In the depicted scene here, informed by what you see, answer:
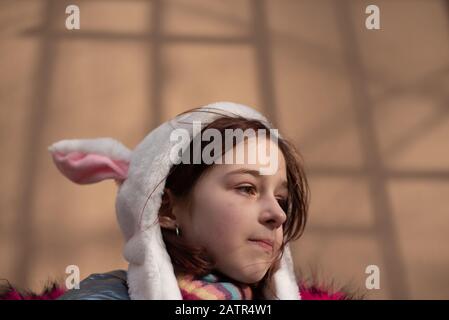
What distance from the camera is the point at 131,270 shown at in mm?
857

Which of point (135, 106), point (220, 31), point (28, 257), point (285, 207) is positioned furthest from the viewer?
point (220, 31)

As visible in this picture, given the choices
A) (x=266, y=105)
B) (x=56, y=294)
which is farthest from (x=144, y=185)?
(x=266, y=105)

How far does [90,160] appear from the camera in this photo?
93 centimetres

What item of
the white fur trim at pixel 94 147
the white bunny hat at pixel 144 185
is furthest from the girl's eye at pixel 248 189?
the white fur trim at pixel 94 147

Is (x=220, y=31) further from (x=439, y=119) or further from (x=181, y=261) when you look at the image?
(x=181, y=261)

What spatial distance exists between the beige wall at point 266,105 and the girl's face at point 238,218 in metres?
0.70

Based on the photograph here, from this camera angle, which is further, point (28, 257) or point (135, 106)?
point (135, 106)

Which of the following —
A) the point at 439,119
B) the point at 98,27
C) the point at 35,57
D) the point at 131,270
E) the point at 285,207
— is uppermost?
the point at 98,27

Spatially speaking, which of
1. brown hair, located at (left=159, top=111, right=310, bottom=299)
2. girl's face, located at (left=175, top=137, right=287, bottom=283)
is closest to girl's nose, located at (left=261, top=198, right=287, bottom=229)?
girl's face, located at (left=175, top=137, right=287, bottom=283)

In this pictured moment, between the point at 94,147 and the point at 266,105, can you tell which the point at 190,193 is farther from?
the point at 266,105

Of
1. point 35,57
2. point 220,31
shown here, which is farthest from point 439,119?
point 35,57

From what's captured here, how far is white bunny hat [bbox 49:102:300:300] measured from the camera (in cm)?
81

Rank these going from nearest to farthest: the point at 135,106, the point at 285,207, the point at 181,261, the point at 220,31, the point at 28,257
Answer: the point at 181,261
the point at 285,207
the point at 28,257
the point at 135,106
the point at 220,31

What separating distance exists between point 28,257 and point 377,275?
40.2 inches
